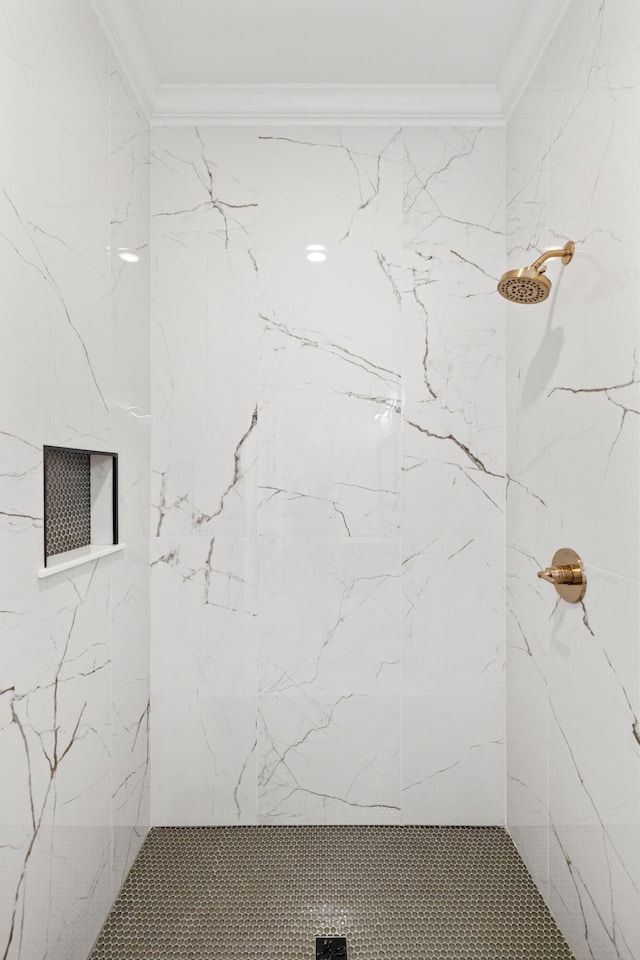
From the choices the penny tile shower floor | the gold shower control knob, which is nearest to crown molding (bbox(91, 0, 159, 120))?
the gold shower control knob

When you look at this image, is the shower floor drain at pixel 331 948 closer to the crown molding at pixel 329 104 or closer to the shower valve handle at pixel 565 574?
the shower valve handle at pixel 565 574

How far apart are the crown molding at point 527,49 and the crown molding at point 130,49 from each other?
1048 mm

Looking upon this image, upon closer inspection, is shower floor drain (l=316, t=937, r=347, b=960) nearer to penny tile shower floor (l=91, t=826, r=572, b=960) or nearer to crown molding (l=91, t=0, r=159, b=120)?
penny tile shower floor (l=91, t=826, r=572, b=960)

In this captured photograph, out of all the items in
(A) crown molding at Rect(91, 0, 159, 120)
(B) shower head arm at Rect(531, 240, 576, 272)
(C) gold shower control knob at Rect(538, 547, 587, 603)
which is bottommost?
(C) gold shower control knob at Rect(538, 547, 587, 603)

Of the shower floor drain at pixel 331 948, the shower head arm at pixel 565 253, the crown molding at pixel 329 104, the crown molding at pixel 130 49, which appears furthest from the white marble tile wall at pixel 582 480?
the crown molding at pixel 130 49

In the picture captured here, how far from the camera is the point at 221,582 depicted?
2.00 m

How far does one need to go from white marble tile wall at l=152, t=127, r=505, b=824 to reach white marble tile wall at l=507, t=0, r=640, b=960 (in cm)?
16

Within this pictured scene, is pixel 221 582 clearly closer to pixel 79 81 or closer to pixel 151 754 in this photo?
pixel 151 754

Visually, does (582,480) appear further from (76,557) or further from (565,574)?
(76,557)

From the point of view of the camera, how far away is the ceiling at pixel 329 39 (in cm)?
163

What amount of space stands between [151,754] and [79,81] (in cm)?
188

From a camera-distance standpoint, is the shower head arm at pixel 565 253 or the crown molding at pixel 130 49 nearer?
the shower head arm at pixel 565 253

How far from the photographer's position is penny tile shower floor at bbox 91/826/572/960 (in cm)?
152

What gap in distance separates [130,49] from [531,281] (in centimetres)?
126
